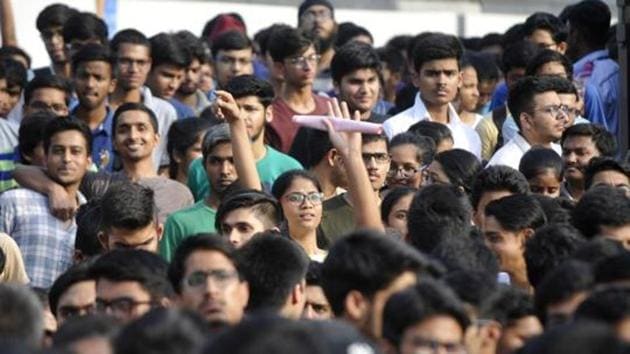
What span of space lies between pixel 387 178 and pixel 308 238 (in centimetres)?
148

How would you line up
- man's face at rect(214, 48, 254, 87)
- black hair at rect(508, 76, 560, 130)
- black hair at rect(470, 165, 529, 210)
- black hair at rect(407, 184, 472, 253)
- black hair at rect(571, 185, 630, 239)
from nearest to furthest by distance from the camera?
1. black hair at rect(407, 184, 472, 253)
2. black hair at rect(571, 185, 630, 239)
3. black hair at rect(470, 165, 529, 210)
4. black hair at rect(508, 76, 560, 130)
5. man's face at rect(214, 48, 254, 87)

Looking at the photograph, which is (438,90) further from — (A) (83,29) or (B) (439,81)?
(A) (83,29)

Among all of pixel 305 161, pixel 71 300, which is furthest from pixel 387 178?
pixel 71 300

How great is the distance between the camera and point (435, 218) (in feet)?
32.2

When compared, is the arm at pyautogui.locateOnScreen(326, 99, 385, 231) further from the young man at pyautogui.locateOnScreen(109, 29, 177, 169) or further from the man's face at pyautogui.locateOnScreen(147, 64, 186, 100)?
the man's face at pyautogui.locateOnScreen(147, 64, 186, 100)

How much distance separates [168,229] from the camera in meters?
11.5

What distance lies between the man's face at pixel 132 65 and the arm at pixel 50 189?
2.30 m

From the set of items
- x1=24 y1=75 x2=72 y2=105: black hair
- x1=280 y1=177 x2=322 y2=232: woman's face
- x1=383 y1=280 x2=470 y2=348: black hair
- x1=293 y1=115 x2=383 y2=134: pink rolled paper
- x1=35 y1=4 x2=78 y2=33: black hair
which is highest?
x1=35 y1=4 x2=78 y2=33: black hair

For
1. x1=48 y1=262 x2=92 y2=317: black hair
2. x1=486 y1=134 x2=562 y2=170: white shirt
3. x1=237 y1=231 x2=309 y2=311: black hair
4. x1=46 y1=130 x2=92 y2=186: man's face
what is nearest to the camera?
x1=237 y1=231 x2=309 y2=311: black hair

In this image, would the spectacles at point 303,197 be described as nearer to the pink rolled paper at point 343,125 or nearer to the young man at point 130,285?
the pink rolled paper at point 343,125

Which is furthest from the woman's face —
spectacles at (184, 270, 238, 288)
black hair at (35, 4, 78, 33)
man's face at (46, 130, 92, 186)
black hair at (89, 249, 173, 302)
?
black hair at (35, 4, 78, 33)

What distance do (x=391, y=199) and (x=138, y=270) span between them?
9.19 ft

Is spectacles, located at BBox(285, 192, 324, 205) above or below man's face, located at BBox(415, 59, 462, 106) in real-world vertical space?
below

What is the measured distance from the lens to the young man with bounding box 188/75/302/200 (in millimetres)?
12531
